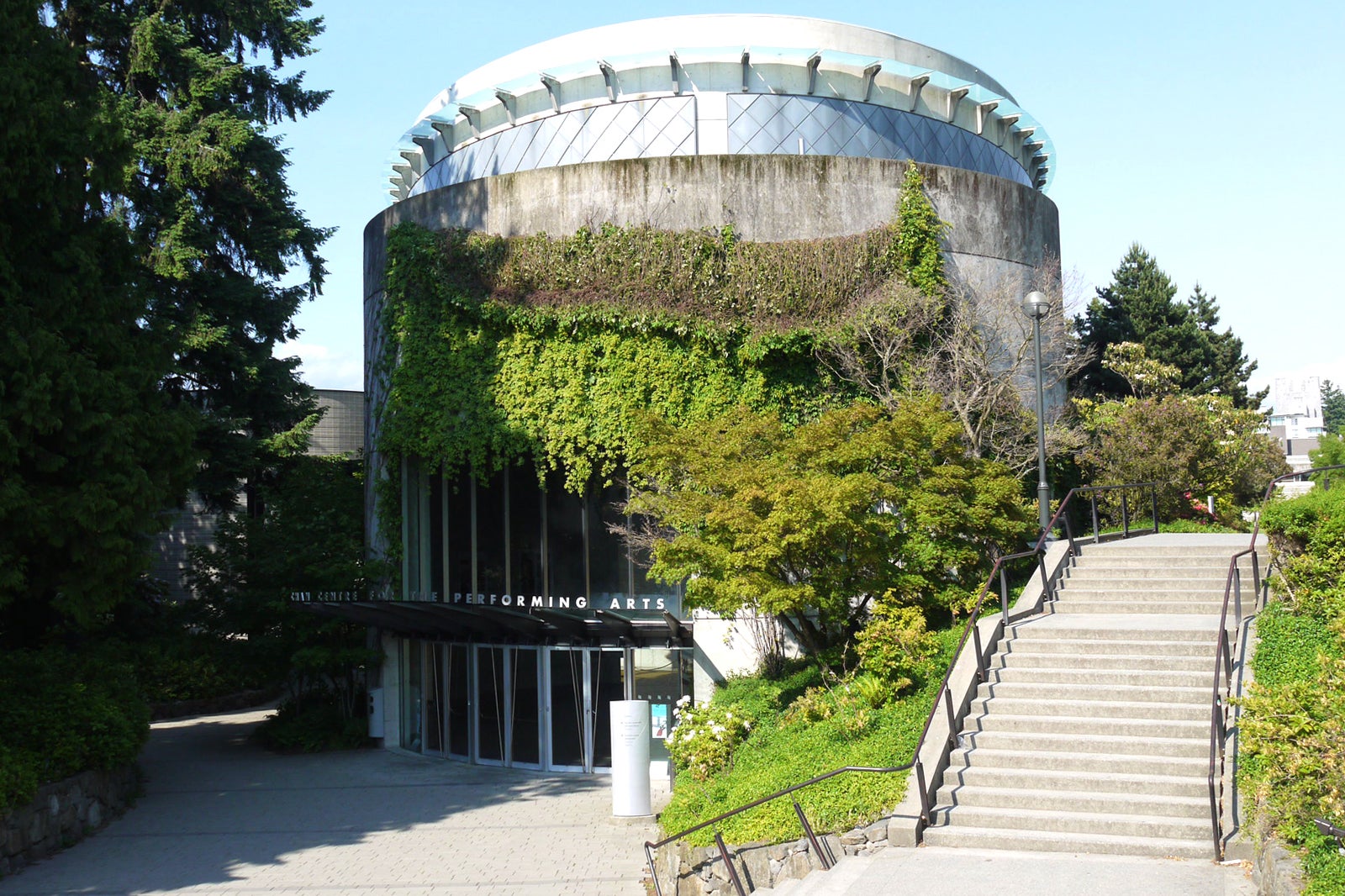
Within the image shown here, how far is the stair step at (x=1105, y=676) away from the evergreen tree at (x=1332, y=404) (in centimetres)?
11519

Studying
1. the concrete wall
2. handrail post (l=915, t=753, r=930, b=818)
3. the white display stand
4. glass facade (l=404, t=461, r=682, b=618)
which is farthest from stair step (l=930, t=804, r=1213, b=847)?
the concrete wall

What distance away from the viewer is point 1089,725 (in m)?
11.3

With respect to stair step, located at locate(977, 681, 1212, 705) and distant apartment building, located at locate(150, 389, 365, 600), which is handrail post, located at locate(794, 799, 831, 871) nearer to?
stair step, located at locate(977, 681, 1212, 705)

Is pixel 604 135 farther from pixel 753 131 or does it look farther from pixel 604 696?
pixel 604 696

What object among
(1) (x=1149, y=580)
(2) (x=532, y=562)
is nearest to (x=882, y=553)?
(1) (x=1149, y=580)

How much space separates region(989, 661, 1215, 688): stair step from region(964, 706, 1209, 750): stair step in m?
0.63

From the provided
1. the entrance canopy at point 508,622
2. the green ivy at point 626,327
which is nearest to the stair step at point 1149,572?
the green ivy at point 626,327

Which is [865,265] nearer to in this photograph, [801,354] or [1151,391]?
[801,354]

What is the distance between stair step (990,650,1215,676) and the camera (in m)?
→ 11.9

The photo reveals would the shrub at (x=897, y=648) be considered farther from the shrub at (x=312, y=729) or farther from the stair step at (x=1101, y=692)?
the shrub at (x=312, y=729)

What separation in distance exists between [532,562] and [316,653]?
5142mm

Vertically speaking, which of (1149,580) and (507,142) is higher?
(507,142)

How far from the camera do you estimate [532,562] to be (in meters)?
22.4

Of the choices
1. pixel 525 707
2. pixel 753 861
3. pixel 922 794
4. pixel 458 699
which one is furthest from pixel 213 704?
pixel 922 794
